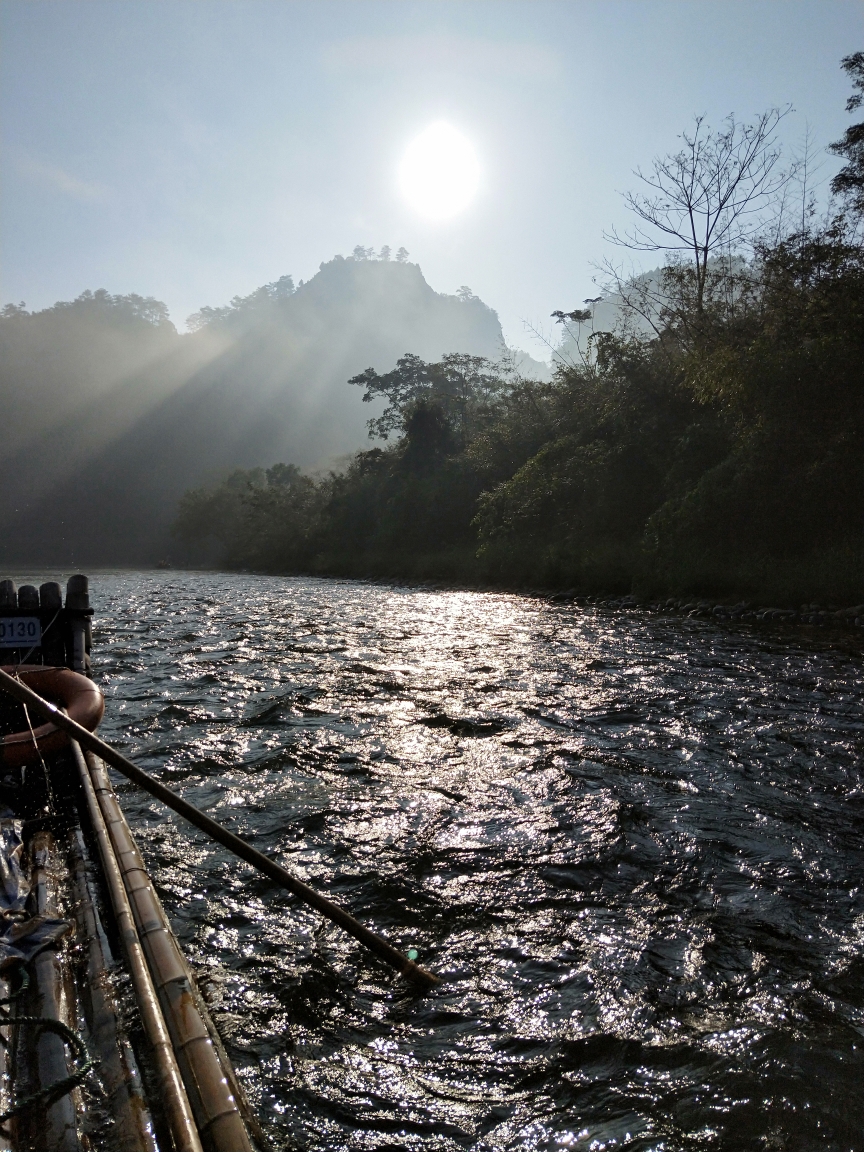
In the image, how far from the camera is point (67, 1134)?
1.84 metres

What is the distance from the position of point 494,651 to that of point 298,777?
5.93 m

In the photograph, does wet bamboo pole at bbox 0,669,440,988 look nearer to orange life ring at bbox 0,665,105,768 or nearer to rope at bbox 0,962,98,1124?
rope at bbox 0,962,98,1124

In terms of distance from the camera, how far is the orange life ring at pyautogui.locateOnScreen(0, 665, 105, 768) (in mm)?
4449

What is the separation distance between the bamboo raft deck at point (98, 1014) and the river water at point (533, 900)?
1.55 feet

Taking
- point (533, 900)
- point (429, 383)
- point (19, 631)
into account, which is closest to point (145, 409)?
point (429, 383)

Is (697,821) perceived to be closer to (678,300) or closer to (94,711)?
(94,711)

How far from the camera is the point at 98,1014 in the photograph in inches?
92.0

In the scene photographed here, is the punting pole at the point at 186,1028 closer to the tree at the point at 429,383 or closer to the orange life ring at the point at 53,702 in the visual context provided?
the orange life ring at the point at 53,702

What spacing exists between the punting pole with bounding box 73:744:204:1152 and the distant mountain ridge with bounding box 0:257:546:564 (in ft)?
243

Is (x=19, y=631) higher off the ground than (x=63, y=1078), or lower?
higher

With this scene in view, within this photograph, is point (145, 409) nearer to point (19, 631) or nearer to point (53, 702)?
point (19, 631)

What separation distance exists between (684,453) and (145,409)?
308ft

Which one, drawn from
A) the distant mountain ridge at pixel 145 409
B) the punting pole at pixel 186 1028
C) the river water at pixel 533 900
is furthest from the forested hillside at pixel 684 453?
the distant mountain ridge at pixel 145 409

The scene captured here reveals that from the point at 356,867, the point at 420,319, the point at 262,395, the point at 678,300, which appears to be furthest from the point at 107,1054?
the point at 420,319
